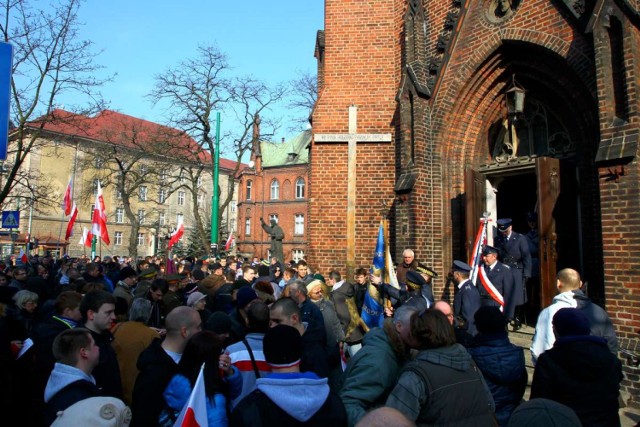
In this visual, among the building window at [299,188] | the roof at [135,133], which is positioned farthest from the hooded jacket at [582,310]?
the building window at [299,188]

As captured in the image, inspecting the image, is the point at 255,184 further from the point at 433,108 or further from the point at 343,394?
the point at 343,394

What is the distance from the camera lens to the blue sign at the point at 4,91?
4.49m

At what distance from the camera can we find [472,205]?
9.45 m

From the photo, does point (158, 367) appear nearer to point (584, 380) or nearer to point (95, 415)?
point (95, 415)

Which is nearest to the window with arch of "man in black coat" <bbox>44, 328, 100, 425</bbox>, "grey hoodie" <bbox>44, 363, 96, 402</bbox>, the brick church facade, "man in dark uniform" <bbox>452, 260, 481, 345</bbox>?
the brick church facade

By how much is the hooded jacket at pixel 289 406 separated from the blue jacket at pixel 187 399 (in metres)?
0.38

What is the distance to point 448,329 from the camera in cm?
281

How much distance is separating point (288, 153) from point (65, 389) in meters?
51.1

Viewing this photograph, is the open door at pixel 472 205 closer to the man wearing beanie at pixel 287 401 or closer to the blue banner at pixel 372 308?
the blue banner at pixel 372 308

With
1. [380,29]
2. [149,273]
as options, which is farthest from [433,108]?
[149,273]

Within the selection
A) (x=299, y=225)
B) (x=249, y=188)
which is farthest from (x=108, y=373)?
(x=249, y=188)

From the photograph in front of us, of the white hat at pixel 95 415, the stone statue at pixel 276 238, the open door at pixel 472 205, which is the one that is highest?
the open door at pixel 472 205

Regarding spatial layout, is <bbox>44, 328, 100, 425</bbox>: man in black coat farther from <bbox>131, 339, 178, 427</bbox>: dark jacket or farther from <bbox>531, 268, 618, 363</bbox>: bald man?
<bbox>531, 268, 618, 363</bbox>: bald man

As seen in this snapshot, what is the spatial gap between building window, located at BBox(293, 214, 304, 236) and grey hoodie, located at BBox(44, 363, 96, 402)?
153 ft
